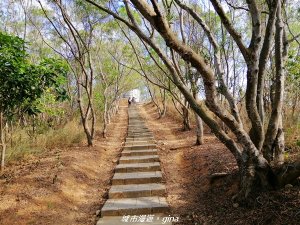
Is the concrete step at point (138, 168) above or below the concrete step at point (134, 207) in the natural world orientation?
above

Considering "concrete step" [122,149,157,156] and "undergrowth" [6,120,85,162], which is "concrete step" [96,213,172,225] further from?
"undergrowth" [6,120,85,162]

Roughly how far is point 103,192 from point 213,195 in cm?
219

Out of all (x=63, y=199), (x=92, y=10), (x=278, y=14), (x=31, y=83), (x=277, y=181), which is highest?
(x=92, y=10)

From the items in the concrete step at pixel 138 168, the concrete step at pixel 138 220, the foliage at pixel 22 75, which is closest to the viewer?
the concrete step at pixel 138 220

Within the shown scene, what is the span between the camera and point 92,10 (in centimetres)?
1033

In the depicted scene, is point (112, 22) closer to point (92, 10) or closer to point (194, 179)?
point (92, 10)

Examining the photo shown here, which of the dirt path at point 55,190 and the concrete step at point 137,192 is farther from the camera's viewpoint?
the concrete step at point 137,192

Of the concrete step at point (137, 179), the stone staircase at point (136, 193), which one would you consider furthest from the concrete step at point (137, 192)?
the concrete step at point (137, 179)

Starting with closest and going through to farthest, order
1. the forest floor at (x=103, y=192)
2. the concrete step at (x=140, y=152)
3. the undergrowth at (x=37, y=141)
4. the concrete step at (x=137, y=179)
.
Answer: the forest floor at (x=103, y=192) → the concrete step at (x=137, y=179) → the undergrowth at (x=37, y=141) → the concrete step at (x=140, y=152)

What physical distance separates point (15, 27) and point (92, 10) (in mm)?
7387

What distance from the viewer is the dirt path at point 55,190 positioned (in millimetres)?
4445

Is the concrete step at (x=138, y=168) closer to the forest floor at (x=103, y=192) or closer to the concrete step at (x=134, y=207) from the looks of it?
the forest floor at (x=103, y=192)

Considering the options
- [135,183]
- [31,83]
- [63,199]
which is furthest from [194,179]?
[31,83]

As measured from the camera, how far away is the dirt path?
4445 millimetres
